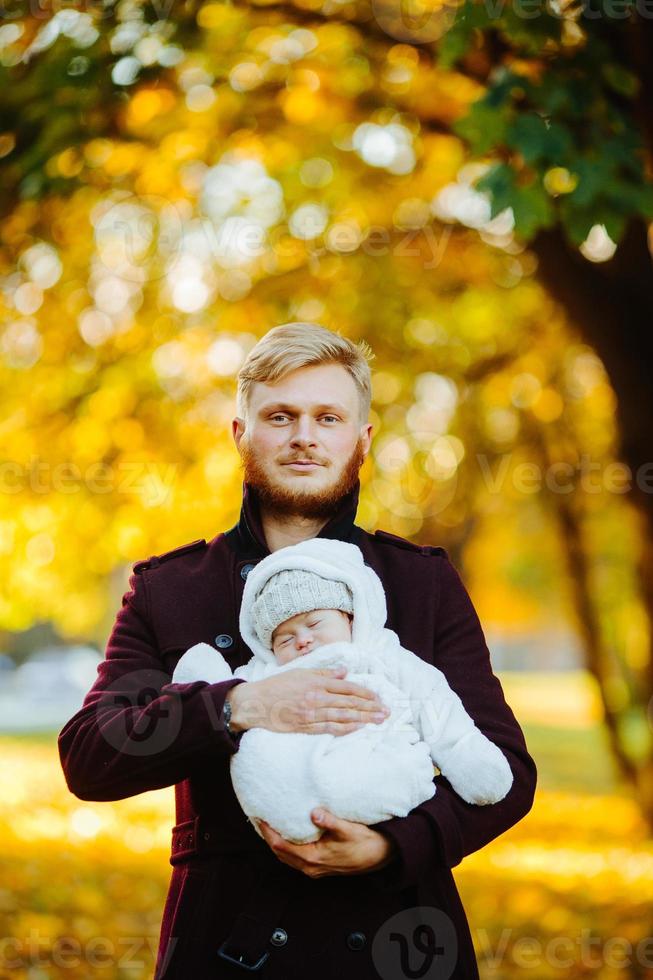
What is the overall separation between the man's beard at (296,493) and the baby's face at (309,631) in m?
0.30

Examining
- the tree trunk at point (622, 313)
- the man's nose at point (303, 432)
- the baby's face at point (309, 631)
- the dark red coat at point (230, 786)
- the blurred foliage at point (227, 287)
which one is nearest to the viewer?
the dark red coat at point (230, 786)

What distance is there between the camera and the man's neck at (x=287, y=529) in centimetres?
272

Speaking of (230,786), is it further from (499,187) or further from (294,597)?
(499,187)

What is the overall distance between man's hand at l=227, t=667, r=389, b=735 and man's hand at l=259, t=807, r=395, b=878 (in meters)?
0.18

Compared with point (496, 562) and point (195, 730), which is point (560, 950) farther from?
point (496, 562)

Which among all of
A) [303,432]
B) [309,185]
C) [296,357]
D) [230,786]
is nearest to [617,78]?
[296,357]

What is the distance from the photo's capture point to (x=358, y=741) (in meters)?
2.29

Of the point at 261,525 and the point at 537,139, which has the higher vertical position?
the point at 537,139

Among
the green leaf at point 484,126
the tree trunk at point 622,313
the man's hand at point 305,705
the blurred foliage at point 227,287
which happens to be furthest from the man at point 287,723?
the tree trunk at point 622,313

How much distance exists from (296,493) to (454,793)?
77 cm

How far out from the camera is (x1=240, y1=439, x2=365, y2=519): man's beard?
8.68 ft

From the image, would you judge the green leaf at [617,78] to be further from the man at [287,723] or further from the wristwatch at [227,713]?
the wristwatch at [227,713]

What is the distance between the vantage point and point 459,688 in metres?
2.57

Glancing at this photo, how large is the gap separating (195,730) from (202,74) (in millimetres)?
6260
